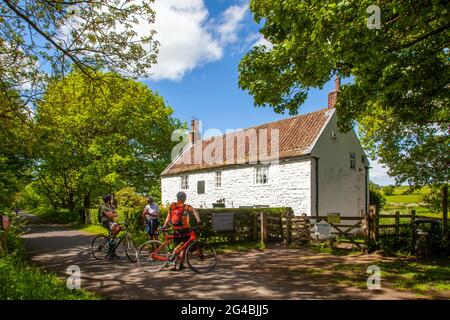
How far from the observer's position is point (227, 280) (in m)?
8.56

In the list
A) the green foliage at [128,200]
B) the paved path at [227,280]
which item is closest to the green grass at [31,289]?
the paved path at [227,280]

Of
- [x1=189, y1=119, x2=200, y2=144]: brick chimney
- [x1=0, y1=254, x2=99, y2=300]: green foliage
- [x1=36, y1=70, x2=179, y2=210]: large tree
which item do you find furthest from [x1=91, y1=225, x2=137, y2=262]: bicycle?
[x1=189, y1=119, x2=200, y2=144]: brick chimney

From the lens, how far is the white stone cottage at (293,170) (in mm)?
20797

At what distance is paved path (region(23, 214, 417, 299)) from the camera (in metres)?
7.32

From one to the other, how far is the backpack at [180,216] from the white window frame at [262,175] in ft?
46.2

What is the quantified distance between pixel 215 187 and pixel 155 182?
37.1 ft

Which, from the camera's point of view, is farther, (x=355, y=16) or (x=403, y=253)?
(x=403, y=253)

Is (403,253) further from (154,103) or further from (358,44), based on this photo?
(154,103)

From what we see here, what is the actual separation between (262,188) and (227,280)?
14.9 metres

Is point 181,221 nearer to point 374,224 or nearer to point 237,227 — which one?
point 237,227

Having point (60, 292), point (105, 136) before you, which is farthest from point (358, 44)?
point (105, 136)

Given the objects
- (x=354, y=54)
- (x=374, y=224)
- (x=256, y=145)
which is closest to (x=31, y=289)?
(x=354, y=54)

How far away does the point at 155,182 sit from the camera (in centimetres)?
3616

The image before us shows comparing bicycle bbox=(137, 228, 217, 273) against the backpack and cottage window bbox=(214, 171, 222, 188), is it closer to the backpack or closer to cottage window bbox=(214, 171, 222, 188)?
the backpack
